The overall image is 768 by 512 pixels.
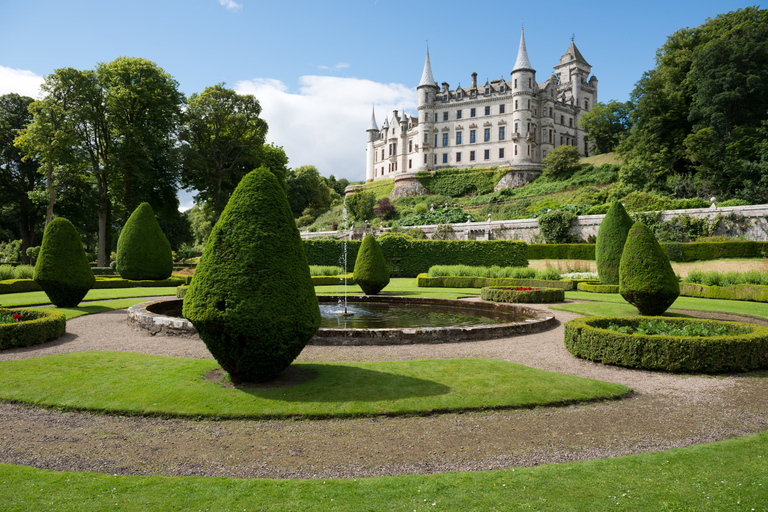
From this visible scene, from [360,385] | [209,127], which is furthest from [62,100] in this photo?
[360,385]

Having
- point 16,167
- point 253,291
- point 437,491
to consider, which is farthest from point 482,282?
point 16,167

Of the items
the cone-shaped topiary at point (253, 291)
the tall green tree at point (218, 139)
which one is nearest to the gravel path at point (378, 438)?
the cone-shaped topiary at point (253, 291)

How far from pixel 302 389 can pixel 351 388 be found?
64 centimetres

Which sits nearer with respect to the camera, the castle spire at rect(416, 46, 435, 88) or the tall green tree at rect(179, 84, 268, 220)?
the tall green tree at rect(179, 84, 268, 220)

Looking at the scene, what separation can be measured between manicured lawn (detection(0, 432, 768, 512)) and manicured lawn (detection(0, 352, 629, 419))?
1.60m

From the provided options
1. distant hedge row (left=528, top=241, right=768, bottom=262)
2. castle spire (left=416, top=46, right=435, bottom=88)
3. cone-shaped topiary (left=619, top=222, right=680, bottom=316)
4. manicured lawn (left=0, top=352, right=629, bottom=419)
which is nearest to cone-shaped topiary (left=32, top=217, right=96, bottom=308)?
manicured lawn (left=0, top=352, right=629, bottom=419)

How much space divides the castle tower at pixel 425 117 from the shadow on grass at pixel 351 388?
6949 centimetres

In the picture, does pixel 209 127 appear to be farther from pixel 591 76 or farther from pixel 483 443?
pixel 591 76

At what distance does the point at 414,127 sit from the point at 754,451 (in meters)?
76.9

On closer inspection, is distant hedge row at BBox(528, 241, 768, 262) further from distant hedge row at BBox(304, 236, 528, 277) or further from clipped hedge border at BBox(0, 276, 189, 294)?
clipped hedge border at BBox(0, 276, 189, 294)

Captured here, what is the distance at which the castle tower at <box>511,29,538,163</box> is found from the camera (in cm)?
6731

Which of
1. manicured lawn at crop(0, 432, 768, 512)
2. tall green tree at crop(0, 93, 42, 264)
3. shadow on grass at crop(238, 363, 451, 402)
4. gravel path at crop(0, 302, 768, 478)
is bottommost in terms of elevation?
gravel path at crop(0, 302, 768, 478)

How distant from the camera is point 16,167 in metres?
36.6

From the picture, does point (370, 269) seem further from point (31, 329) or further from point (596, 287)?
point (31, 329)
